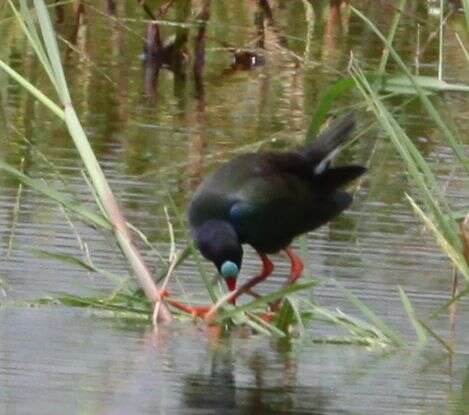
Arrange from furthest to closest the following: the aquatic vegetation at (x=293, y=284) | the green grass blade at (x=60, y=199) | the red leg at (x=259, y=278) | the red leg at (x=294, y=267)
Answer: the red leg at (x=294, y=267)
the red leg at (x=259, y=278)
the green grass blade at (x=60, y=199)
the aquatic vegetation at (x=293, y=284)

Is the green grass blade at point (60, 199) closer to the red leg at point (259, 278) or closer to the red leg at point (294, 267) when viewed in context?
the red leg at point (259, 278)

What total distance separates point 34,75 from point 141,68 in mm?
1133

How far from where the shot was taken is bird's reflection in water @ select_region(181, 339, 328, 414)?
13.6ft

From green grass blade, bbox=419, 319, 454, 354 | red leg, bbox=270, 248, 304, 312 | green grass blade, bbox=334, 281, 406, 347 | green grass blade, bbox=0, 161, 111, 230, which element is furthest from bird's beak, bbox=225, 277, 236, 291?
green grass blade, bbox=419, 319, 454, 354

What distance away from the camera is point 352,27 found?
12492 millimetres

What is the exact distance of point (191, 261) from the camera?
5668 millimetres

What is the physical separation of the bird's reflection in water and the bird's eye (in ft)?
1.39

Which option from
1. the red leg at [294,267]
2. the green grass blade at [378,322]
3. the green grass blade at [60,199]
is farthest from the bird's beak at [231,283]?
the green grass blade at [378,322]

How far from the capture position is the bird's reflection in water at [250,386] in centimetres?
415

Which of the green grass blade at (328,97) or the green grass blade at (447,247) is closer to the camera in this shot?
the green grass blade at (447,247)

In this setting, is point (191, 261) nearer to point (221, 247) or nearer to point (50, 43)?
point (221, 247)

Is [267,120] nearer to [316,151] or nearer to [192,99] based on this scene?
[192,99]

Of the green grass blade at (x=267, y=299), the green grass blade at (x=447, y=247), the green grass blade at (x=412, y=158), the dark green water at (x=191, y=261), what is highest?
the green grass blade at (x=412, y=158)

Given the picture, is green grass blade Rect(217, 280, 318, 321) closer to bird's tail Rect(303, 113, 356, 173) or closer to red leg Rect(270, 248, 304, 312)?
red leg Rect(270, 248, 304, 312)
